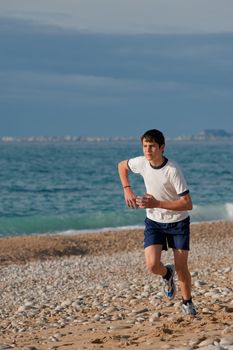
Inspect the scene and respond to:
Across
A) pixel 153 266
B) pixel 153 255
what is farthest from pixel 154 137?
pixel 153 266

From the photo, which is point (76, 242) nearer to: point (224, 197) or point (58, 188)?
point (224, 197)

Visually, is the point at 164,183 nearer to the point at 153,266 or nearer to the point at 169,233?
the point at 169,233

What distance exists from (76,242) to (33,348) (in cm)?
1449

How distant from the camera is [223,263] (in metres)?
16.7

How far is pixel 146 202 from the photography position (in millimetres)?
8758

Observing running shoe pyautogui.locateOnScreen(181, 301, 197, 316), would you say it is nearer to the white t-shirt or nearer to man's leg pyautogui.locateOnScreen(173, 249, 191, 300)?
man's leg pyautogui.locateOnScreen(173, 249, 191, 300)

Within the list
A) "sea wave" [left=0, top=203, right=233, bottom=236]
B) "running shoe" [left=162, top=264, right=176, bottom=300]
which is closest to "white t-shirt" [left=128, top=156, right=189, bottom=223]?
"running shoe" [left=162, top=264, right=176, bottom=300]

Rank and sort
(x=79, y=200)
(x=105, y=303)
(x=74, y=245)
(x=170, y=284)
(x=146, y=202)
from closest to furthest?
(x=146, y=202) < (x=170, y=284) < (x=105, y=303) < (x=74, y=245) < (x=79, y=200)

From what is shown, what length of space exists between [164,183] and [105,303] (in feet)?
10.7

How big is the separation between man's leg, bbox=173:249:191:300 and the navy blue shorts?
79mm

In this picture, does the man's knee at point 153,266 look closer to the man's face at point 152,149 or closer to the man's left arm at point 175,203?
the man's left arm at point 175,203

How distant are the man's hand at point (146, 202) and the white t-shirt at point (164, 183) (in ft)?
0.91

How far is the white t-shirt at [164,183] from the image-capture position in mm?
8992

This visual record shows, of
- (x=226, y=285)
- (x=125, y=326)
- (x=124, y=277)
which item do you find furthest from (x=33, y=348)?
(x=124, y=277)
